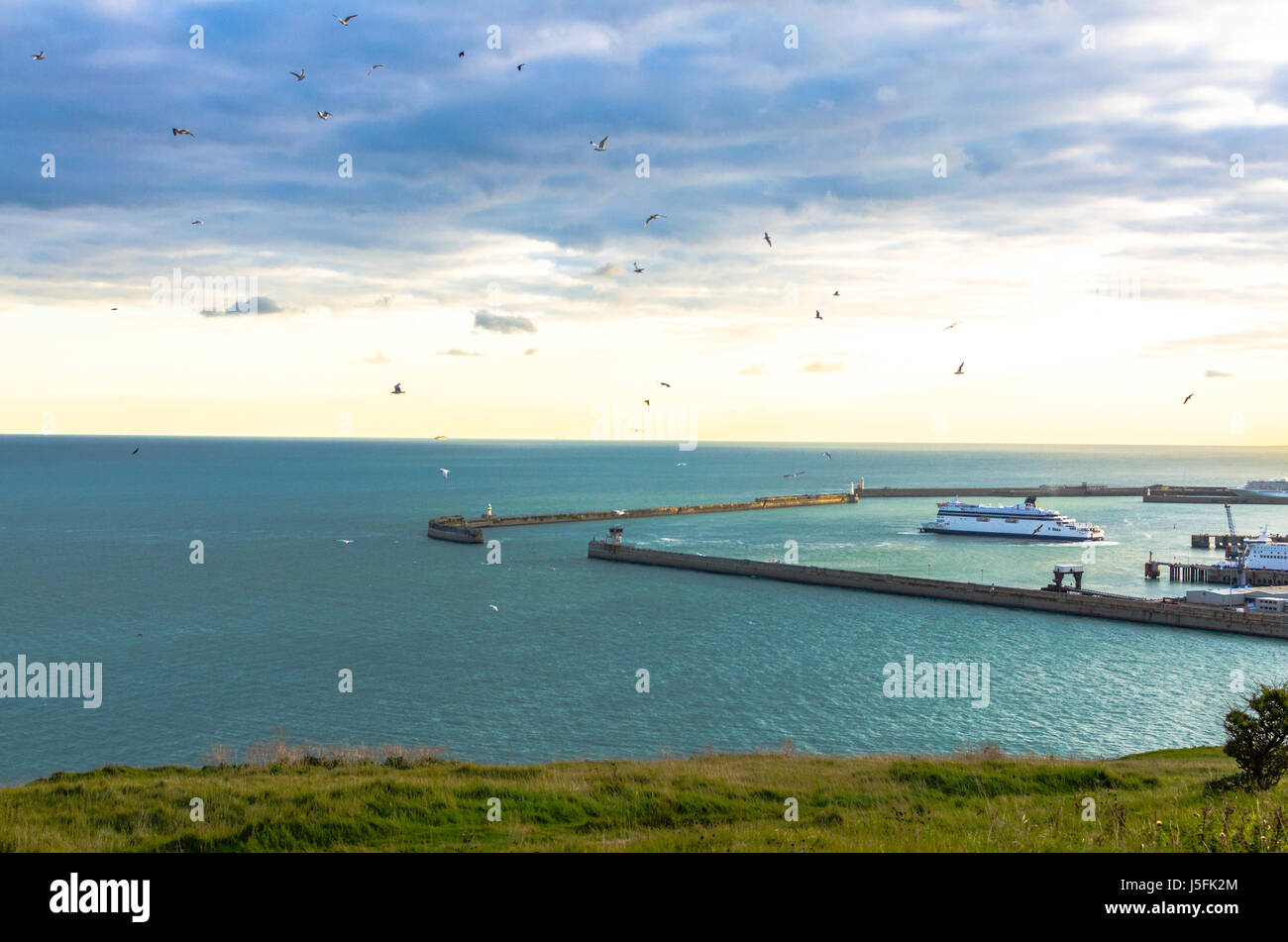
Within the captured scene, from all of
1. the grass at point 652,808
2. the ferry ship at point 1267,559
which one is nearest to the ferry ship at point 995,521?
the ferry ship at point 1267,559

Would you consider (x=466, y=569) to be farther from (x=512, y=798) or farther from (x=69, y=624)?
(x=512, y=798)

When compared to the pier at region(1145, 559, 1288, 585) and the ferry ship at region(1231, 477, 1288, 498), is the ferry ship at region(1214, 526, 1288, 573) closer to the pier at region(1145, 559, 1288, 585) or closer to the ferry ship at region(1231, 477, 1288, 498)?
the pier at region(1145, 559, 1288, 585)

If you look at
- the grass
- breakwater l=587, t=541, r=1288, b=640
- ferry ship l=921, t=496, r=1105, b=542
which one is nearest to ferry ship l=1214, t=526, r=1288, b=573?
breakwater l=587, t=541, r=1288, b=640

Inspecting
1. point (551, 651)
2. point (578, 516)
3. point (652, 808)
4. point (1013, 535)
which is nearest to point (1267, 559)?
point (1013, 535)

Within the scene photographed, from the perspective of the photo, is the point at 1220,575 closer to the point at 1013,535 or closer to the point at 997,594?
the point at 997,594

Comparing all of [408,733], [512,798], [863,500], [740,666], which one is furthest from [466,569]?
[863,500]

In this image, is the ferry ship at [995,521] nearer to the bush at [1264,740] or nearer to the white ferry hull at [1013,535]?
the white ferry hull at [1013,535]

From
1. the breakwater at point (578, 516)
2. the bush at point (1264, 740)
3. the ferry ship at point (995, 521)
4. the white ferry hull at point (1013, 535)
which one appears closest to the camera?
the bush at point (1264, 740)
